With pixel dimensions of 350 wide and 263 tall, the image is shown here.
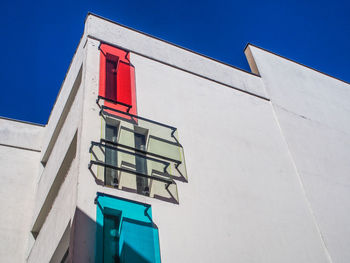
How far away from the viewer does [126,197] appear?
23.5ft

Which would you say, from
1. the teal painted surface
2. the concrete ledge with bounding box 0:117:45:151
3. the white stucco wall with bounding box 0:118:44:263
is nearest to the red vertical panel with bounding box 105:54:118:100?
the teal painted surface

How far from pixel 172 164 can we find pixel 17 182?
526cm

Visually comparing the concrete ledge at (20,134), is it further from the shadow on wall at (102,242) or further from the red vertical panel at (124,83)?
the shadow on wall at (102,242)

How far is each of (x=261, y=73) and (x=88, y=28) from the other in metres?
5.41

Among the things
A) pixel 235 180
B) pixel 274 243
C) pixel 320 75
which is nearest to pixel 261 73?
pixel 320 75

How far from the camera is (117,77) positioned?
9.51 metres

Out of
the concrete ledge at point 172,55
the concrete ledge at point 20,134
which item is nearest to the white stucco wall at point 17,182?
the concrete ledge at point 20,134

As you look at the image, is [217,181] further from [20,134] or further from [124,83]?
[20,134]

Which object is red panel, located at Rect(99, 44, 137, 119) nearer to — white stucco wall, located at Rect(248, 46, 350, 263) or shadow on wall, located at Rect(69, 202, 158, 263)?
shadow on wall, located at Rect(69, 202, 158, 263)

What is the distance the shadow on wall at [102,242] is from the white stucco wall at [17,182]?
4576mm

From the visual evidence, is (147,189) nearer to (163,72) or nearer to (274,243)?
(274,243)

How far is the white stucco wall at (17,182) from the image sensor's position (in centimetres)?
1026

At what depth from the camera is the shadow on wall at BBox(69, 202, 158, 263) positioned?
6.03 m

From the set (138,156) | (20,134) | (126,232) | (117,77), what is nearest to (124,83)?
(117,77)
